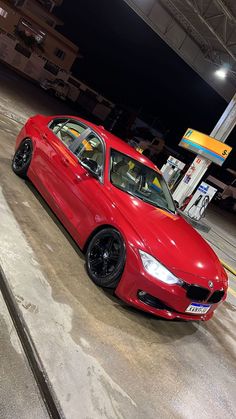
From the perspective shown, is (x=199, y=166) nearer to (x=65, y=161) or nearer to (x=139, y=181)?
(x=139, y=181)

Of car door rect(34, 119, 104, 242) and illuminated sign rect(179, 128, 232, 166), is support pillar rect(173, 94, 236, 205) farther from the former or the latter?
car door rect(34, 119, 104, 242)

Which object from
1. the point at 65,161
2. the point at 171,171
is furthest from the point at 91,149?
the point at 171,171

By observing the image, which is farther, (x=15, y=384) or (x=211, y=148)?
(x=211, y=148)

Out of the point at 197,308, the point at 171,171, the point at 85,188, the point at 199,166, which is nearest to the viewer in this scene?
the point at 197,308

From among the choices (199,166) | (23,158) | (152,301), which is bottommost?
(152,301)

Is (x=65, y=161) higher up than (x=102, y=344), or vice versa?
(x=65, y=161)

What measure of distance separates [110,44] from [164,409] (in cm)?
5128

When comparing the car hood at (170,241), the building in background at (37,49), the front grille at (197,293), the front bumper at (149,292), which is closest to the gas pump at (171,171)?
the car hood at (170,241)

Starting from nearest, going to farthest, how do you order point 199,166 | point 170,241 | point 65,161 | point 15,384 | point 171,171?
1. point 15,384
2. point 170,241
3. point 65,161
4. point 199,166
5. point 171,171

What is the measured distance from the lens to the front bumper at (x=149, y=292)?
3746 millimetres

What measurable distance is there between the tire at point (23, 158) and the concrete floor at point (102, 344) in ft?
3.61

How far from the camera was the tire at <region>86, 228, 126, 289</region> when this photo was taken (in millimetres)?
3967

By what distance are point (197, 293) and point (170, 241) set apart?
2.04 ft

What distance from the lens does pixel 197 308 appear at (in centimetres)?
405
